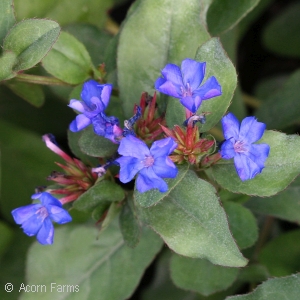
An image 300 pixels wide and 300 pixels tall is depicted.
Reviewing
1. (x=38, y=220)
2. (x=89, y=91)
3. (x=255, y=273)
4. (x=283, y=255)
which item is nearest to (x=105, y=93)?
(x=89, y=91)

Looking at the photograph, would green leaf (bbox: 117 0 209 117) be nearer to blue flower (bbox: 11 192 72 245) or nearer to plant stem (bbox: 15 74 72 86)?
plant stem (bbox: 15 74 72 86)

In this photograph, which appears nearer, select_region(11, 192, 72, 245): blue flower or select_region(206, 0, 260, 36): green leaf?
select_region(11, 192, 72, 245): blue flower

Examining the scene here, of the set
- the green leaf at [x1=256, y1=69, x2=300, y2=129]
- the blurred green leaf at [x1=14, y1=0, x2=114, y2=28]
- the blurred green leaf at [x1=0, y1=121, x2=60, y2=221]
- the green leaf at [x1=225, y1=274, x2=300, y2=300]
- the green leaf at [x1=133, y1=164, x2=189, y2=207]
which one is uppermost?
the green leaf at [x1=133, y1=164, x2=189, y2=207]

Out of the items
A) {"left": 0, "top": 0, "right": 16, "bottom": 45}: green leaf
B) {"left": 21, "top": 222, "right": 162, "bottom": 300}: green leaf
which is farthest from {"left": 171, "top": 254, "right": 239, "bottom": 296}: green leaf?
{"left": 0, "top": 0, "right": 16, "bottom": 45}: green leaf

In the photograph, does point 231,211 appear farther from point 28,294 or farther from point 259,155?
point 28,294

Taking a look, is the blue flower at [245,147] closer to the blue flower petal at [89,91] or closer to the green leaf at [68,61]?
the blue flower petal at [89,91]

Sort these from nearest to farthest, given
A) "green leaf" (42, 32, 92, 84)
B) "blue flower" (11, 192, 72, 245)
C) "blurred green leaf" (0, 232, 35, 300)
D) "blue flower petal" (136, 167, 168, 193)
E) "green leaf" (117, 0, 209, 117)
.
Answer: "blue flower petal" (136, 167, 168, 193) < "blue flower" (11, 192, 72, 245) < "green leaf" (117, 0, 209, 117) < "green leaf" (42, 32, 92, 84) < "blurred green leaf" (0, 232, 35, 300)

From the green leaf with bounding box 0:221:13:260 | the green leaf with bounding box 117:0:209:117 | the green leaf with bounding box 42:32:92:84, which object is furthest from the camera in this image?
the green leaf with bounding box 0:221:13:260

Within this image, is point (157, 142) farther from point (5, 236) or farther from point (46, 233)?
point (5, 236)
